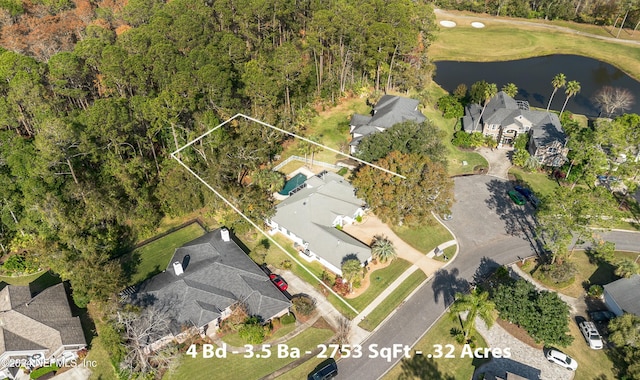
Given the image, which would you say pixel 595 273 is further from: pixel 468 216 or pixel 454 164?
pixel 454 164

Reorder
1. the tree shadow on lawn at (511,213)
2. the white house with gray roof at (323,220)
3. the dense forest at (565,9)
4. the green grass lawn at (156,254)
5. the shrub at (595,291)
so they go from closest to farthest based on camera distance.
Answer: the shrub at (595,291), the white house with gray roof at (323,220), the green grass lawn at (156,254), the tree shadow on lawn at (511,213), the dense forest at (565,9)

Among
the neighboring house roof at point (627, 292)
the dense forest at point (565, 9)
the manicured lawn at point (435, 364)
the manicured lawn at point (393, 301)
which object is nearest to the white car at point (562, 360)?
the manicured lawn at point (435, 364)

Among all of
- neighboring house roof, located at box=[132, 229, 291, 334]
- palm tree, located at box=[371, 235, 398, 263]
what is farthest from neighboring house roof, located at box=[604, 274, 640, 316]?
→ neighboring house roof, located at box=[132, 229, 291, 334]

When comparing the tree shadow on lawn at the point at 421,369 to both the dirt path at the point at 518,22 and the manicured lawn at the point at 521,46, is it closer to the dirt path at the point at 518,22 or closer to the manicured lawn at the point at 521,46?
the manicured lawn at the point at 521,46

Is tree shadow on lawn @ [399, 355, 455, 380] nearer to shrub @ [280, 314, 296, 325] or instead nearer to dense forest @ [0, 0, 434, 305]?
shrub @ [280, 314, 296, 325]

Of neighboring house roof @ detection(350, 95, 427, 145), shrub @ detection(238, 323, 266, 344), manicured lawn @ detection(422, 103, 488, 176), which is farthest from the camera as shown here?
neighboring house roof @ detection(350, 95, 427, 145)

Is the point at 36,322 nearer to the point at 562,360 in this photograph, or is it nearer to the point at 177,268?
the point at 177,268

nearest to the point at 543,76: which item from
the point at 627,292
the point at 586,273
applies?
the point at 586,273
